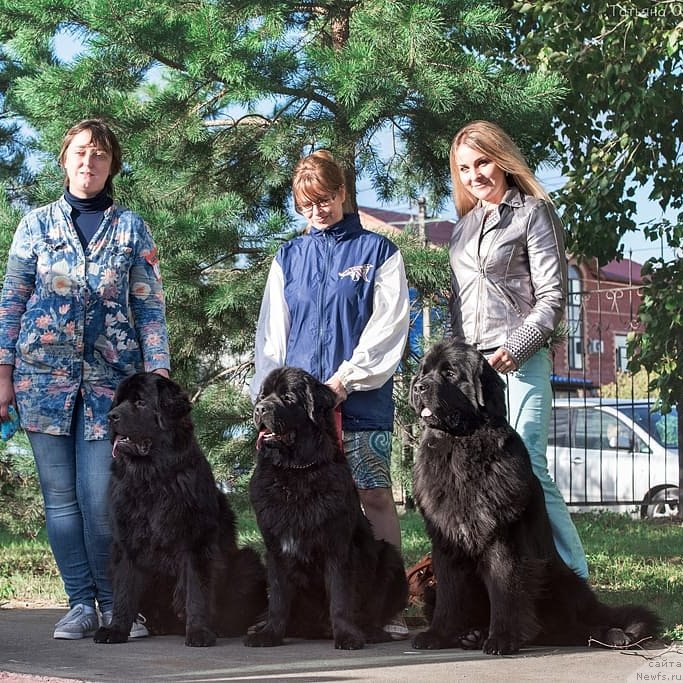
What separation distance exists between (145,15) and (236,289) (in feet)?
5.40

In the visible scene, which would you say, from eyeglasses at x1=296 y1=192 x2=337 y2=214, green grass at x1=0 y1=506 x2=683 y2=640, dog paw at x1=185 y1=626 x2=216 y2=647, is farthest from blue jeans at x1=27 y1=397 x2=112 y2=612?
eyeglasses at x1=296 y1=192 x2=337 y2=214

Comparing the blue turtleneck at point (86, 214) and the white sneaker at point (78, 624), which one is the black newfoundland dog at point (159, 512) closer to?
the white sneaker at point (78, 624)

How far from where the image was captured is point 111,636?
4398 mm

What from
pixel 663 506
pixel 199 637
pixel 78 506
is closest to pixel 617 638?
pixel 199 637

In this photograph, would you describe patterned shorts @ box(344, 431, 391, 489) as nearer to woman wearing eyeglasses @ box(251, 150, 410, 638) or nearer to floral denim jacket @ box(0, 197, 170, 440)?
woman wearing eyeglasses @ box(251, 150, 410, 638)

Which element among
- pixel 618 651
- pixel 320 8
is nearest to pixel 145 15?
pixel 320 8

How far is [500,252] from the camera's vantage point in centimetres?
454

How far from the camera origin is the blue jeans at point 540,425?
180 inches

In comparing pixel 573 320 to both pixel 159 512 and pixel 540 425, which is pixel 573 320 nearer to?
pixel 540 425

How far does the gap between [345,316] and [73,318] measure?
1258 mm

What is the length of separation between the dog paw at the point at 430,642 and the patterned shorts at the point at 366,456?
84cm

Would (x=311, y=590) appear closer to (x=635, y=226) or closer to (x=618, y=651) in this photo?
(x=618, y=651)

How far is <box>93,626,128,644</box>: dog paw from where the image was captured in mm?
4395

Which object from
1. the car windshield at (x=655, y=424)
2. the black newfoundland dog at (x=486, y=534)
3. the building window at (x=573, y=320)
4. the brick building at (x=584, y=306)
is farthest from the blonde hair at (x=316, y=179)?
the car windshield at (x=655, y=424)
